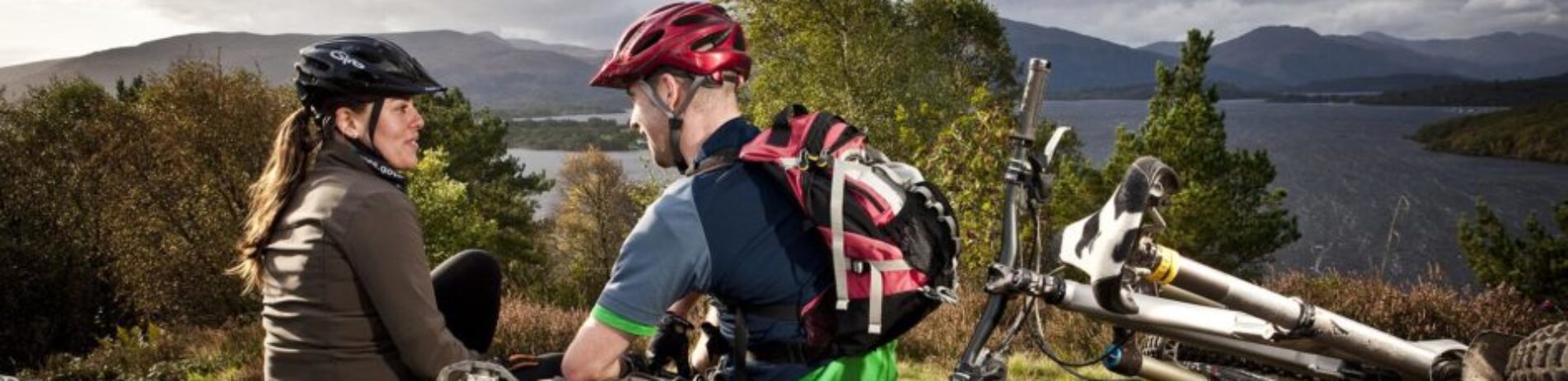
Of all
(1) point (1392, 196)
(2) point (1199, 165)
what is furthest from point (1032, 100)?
(1) point (1392, 196)

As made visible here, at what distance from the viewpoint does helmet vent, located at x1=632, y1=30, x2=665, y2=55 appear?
3.67 m

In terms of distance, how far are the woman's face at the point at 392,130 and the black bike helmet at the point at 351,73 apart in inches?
2.6

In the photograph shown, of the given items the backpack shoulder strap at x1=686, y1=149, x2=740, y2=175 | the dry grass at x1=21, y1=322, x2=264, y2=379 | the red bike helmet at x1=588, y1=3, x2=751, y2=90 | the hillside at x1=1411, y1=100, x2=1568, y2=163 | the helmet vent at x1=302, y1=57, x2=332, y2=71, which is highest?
the red bike helmet at x1=588, y1=3, x2=751, y2=90

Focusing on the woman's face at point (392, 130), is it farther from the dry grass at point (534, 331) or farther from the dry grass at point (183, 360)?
the dry grass at point (183, 360)

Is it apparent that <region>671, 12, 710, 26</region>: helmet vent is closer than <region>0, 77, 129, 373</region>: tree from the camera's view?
Yes

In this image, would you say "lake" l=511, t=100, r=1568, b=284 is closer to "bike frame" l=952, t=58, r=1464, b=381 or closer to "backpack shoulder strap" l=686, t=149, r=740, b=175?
"bike frame" l=952, t=58, r=1464, b=381

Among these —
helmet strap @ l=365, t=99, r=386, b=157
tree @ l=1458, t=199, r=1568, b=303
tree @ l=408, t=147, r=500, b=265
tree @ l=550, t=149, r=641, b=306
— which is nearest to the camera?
helmet strap @ l=365, t=99, r=386, b=157

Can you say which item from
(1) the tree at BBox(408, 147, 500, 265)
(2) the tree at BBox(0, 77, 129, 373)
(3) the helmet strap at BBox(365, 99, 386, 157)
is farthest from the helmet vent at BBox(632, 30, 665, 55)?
(2) the tree at BBox(0, 77, 129, 373)

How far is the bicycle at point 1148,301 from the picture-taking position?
3658 millimetres

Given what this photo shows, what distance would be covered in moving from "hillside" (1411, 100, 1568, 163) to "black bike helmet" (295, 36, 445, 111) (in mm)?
187161

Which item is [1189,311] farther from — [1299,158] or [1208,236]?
[1299,158]

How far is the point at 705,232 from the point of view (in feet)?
10.1

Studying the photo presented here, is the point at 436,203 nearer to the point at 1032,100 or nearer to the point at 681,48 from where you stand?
the point at 681,48

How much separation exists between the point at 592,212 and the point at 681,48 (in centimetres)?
6939
